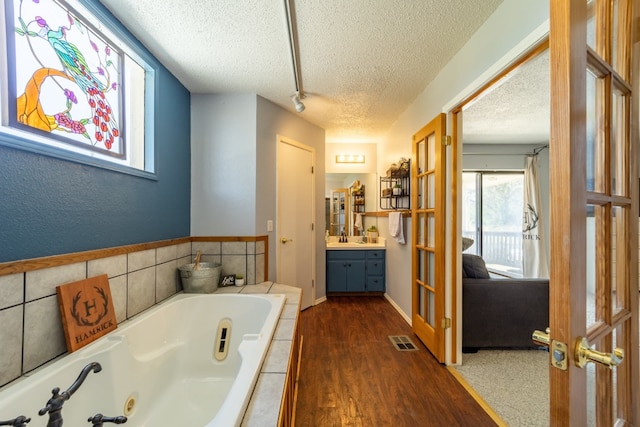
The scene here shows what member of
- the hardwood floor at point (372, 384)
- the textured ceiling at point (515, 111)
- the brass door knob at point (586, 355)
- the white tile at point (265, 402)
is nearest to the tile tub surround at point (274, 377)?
the white tile at point (265, 402)

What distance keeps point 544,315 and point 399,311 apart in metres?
1.32

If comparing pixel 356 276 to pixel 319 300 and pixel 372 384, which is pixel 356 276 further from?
pixel 372 384

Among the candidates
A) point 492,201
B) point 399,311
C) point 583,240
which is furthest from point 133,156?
point 492,201

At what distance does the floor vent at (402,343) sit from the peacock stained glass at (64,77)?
2623 mm

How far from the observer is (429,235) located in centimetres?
225

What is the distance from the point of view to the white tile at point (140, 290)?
1.56 m

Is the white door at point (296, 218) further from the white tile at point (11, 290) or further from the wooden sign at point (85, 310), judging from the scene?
the white tile at point (11, 290)

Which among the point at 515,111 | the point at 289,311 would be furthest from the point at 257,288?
the point at 515,111

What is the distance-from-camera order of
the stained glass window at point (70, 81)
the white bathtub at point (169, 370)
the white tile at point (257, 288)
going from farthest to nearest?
the white tile at point (257, 288) → the stained glass window at point (70, 81) → the white bathtub at point (169, 370)

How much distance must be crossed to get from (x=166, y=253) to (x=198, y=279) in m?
0.32

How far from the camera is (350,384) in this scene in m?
1.74

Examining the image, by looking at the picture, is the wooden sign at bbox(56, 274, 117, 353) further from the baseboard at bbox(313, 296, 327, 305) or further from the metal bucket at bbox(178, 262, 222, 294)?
the baseboard at bbox(313, 296, 327, 305)

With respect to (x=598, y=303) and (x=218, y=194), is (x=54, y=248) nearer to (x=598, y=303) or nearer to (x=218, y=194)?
(x=218, y=194)

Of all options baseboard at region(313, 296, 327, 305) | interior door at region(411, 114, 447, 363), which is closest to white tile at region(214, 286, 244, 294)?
baseboard at region(313, 296, 327, 305)
